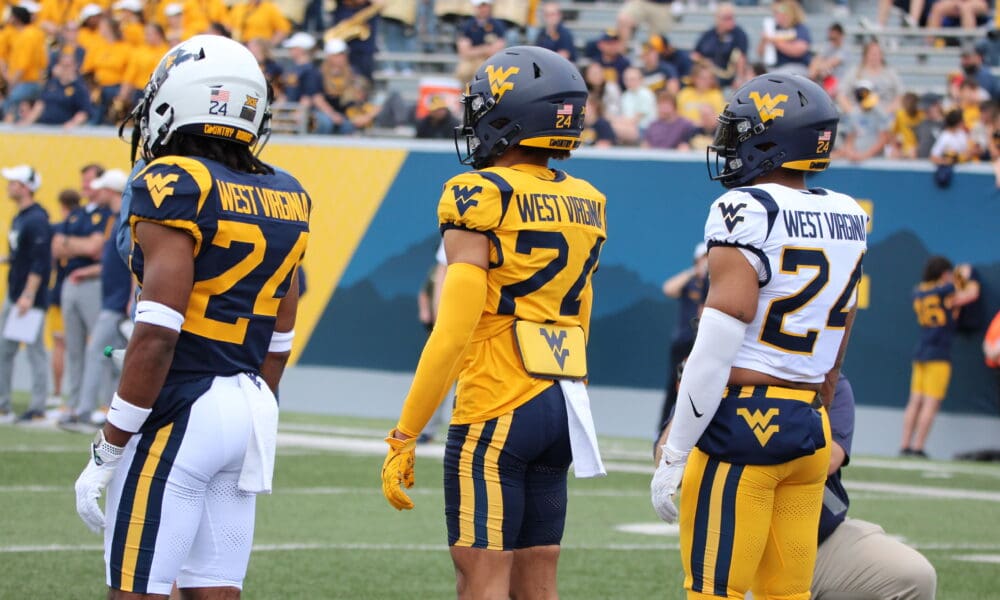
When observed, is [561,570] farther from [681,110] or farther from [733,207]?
[681,110]

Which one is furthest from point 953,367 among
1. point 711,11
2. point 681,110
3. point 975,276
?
point 711,11

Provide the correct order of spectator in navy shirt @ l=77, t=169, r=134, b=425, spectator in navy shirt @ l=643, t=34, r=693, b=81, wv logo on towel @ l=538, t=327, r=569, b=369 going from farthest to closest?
spectator in navy shirt @ l=643, t=34, r=693, b=81, spectator in navy shirt @ l=77, t=169, r=134, b=425, wv logo on towel @ l=538, t=327, r=569, b=369

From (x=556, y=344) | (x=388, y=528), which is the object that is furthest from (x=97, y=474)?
(x=388, y=528)

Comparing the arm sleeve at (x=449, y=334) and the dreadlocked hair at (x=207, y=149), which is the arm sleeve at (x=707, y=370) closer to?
the arm sleeve at (x=449, y=334)

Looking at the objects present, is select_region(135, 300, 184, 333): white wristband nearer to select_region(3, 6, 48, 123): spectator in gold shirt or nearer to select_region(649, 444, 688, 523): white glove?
select_region(649, 444, 688, 523): white glove

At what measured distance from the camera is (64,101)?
707 inches

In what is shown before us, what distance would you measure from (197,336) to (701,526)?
1.47 m

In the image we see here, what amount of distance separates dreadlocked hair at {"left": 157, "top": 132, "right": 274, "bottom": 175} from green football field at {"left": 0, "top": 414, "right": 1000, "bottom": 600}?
3.11 meters

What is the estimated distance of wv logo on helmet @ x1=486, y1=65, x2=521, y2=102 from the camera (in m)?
4.69

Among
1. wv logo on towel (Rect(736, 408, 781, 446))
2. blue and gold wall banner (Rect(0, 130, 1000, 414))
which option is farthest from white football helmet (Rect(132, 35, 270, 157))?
blue and gold wall banner (Rect(0, 130, 1000, 414))

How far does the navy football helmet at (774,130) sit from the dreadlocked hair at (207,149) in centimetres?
137

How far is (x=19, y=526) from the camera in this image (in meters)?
8.43

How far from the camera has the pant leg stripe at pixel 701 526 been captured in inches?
174

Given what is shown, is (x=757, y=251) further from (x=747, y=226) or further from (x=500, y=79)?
(x=500, y=79)
